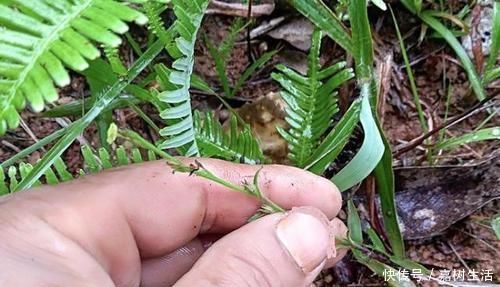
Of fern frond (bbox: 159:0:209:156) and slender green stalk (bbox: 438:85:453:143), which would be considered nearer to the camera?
fern frond (bbox: 159:0:209:156)

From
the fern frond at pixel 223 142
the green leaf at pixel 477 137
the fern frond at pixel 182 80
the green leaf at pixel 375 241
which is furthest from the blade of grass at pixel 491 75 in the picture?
the fern frond at pixel 182 80

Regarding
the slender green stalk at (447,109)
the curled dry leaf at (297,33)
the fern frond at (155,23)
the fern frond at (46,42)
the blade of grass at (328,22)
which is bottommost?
the slender green stalk at (447,109)

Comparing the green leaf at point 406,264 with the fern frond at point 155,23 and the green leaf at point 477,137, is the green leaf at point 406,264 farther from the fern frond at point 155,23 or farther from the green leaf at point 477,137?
the fern frond at point 155,23

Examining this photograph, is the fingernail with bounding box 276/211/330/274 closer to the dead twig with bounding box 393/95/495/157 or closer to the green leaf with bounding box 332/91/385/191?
the green leaf with bounding box 332/91/385/191

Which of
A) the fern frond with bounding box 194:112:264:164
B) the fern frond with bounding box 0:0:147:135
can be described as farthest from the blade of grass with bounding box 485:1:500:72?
the fern frond with bounding box 0:0:147:135

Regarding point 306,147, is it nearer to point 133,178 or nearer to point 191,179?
point 191,179
